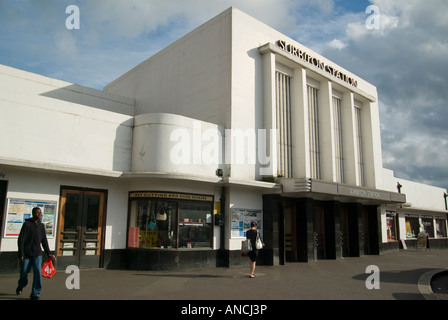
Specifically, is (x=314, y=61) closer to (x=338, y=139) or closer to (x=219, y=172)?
(x=338, y=139)

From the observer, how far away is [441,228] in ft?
105

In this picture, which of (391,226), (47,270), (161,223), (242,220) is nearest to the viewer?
(47,270)

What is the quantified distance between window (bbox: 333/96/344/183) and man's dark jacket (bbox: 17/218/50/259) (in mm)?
15538

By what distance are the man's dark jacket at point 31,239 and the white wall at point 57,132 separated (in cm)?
347

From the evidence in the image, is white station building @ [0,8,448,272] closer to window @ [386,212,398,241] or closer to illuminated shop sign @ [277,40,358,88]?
illuminated shop sign @ [277,40,358,88]

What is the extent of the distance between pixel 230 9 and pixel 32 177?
9.87m

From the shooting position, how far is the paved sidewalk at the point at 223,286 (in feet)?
25.8

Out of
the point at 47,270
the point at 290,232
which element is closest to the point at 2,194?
the point at 47,270

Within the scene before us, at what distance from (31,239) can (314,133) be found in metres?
14.1

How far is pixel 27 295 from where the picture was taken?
24.5ft

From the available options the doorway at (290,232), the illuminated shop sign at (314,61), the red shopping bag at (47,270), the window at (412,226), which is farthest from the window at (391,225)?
the red shopping bag at (47,270)

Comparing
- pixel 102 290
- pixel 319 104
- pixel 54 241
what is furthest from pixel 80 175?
pixel 319 104

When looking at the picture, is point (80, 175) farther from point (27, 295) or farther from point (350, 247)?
point (350, 247)

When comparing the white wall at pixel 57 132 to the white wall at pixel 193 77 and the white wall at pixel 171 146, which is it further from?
the white wall at pixel 193 77
